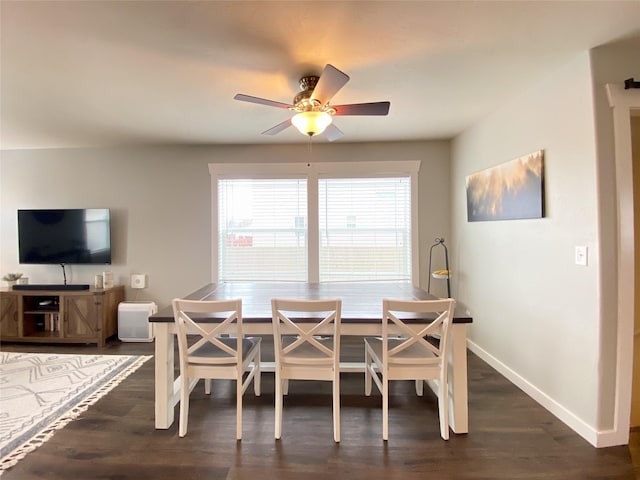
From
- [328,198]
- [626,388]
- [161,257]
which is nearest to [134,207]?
A: [161,257]

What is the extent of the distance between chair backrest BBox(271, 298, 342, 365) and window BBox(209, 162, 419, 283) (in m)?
2.05

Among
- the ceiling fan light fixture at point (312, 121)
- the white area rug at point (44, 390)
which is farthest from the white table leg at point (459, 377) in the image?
the white area rug at point (44, 390)

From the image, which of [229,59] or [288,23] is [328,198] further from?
[288,23]

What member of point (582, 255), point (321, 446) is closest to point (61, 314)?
point (321, 446)

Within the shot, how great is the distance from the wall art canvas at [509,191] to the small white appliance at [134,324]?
3974 mm

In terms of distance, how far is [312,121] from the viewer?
7.08 ft

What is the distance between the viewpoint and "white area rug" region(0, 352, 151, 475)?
6.81ft

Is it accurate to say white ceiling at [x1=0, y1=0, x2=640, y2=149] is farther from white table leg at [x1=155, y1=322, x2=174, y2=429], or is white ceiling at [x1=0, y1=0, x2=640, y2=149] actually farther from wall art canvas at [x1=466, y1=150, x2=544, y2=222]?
white table leg at [x1=155, y1=322, x2=174, y2=429]

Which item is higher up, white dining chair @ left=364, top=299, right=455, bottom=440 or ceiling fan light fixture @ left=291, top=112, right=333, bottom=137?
ceiling fan light fixture @ left=291, top=112, right=333, bottom=137

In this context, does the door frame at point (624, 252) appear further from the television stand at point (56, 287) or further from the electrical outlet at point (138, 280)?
the television stand at point (56, 287)

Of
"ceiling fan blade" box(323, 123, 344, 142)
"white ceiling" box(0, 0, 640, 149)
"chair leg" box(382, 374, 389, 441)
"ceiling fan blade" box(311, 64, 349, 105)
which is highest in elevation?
"white ceiling" box(0, 0, 640, 149)

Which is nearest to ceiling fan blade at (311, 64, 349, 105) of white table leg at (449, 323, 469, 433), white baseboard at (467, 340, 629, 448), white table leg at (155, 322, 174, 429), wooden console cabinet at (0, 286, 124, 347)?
white table leg at (449, 323, 469, 433)

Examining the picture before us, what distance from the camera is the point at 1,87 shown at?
2436 mm

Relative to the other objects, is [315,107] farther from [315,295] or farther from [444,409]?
[444,409]
